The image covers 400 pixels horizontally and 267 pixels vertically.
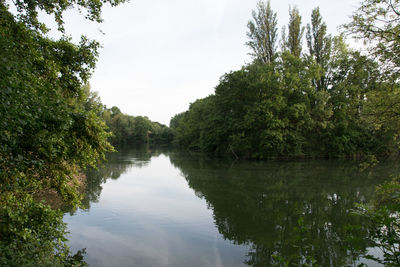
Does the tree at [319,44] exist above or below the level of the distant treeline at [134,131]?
above

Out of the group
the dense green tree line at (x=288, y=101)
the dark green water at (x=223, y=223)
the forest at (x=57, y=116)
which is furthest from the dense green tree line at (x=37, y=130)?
the dense green tree line at (x=288, y=101)

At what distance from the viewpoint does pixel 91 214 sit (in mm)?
12281

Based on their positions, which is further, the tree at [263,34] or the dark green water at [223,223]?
the tree at [263,34]

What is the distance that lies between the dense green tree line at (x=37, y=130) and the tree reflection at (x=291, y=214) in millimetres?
4655

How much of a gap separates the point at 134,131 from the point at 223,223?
99.3 metres

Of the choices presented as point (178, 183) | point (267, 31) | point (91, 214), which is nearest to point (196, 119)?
point (267, 31)

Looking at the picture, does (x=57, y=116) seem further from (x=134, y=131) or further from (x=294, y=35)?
(x=134, y=131)

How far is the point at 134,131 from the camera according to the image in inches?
4195

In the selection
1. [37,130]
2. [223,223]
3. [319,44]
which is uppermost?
[319,44]

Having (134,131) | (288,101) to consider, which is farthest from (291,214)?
(134,131)

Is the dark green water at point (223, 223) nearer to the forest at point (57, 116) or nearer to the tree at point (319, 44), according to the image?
the forest at point (57, 116)

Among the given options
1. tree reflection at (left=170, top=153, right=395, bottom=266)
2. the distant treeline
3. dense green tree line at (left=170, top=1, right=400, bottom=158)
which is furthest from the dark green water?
the distant treeline

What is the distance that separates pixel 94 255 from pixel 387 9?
10.8 m

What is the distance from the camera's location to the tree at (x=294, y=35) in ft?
127
